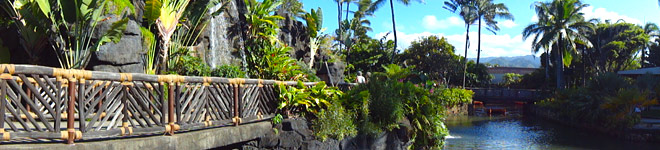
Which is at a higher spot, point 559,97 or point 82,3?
point 82,3

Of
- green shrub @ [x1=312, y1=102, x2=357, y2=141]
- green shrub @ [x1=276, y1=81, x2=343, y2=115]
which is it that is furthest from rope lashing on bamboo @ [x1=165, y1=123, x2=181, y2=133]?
green shrub @ [x1=312, y1=102, x2=357, y2=141]

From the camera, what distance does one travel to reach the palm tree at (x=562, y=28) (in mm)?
40250

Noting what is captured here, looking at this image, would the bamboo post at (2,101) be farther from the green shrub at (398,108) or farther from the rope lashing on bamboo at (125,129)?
the green shrub at (398,108)

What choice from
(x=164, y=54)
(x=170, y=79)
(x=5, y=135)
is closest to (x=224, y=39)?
(x=164, y=54)

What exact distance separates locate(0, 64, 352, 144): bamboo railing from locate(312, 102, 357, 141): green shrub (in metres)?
1.02

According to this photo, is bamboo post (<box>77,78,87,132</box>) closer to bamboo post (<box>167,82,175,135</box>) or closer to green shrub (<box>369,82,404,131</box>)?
bamboo post (<box>167,82,175,135</box>)

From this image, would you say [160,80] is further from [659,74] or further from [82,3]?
[659,74]

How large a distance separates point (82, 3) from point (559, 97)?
106 feet

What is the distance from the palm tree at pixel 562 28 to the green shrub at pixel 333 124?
113 feet

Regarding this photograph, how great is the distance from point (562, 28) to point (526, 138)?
59.0 feet

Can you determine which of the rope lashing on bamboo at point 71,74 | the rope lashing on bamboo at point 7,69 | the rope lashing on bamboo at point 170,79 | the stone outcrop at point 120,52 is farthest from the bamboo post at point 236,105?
the stone outcrop at point 120,52

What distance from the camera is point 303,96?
955 cm

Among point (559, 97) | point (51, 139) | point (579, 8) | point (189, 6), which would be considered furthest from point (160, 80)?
point (579, 8)

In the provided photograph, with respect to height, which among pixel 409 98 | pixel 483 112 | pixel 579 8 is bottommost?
pixel 483 112
